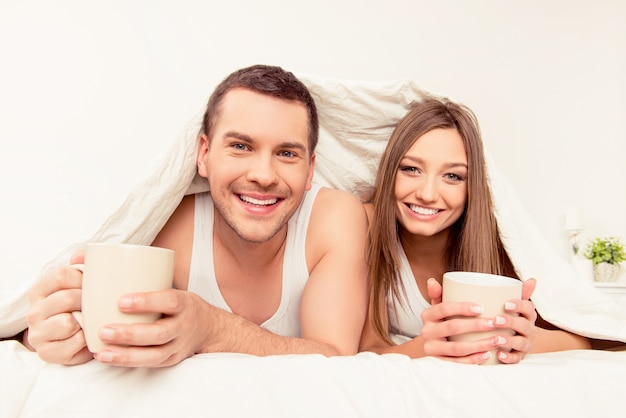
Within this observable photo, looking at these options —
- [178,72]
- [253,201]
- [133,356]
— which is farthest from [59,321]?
[178,72]

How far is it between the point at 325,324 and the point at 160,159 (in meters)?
0.51

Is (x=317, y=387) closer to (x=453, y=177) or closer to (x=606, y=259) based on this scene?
(x=453, y=177)

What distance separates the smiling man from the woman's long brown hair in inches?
2.4

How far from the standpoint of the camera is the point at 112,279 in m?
0.45

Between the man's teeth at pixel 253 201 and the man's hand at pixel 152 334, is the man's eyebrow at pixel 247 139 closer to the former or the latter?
the man's teeth at pixel 253 201

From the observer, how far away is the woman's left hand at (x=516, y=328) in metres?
0.56

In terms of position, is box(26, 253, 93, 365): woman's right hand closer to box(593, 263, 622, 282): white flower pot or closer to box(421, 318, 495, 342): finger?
box(421, 318, 495, 342): finger

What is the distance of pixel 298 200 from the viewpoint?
97 centimetres

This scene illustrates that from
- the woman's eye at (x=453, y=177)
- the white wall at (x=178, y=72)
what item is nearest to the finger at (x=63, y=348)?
the woman's eye at (x=453, y=177)

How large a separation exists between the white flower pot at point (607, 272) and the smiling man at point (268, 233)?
4.73 ft

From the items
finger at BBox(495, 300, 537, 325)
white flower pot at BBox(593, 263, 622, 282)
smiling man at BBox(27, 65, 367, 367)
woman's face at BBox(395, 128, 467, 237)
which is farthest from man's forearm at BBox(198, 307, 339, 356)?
white flower pot at BBox(593, 263, 622, 282)

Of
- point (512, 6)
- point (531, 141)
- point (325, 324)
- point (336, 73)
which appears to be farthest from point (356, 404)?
point (512, 6)

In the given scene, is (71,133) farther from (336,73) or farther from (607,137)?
(607,137)

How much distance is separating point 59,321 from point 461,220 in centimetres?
95
